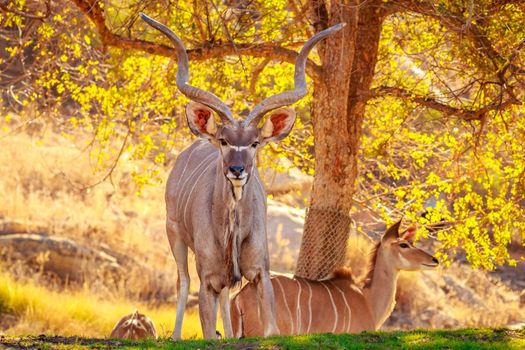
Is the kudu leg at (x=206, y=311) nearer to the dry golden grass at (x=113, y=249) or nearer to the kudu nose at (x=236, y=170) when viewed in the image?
the kudu nose at (x=236, y=170)

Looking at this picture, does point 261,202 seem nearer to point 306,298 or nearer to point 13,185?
point 306,298

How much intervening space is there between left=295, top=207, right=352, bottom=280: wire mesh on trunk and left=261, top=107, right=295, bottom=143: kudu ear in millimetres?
2642

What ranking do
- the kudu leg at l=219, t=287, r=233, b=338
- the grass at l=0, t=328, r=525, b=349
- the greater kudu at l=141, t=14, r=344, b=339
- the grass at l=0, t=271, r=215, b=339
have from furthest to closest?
the grass at l=0, t=271, r=215, b=339
the kudu leg at l=219, t=287, r=233, b=338
the greater kudu at l=141, t=14, r=344, b=339
the grass at l=0, t=328, r=525, b=349

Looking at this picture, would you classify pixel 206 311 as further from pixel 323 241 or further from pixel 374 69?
pixel 374 69

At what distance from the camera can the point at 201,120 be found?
716 centimetres

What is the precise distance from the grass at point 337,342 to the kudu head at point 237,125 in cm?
114

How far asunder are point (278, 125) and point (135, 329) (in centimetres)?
381

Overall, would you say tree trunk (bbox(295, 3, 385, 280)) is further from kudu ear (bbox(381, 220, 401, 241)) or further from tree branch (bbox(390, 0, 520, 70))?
tree branch (bbox(390, 0, 520, 70))

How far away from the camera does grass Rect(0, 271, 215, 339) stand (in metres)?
14.5

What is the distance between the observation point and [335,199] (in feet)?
32.0

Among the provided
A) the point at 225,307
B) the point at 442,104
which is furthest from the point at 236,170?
the point at 442,104

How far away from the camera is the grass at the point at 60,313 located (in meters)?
14.5

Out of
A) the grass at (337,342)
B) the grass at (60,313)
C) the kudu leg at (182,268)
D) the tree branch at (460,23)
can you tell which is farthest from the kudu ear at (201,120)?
the grass at (60,313)

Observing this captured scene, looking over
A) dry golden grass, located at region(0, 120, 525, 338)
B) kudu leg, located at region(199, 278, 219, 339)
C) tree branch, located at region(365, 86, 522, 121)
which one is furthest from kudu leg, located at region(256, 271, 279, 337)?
dry golden grass, located at region(0, 120, 525, 338)
